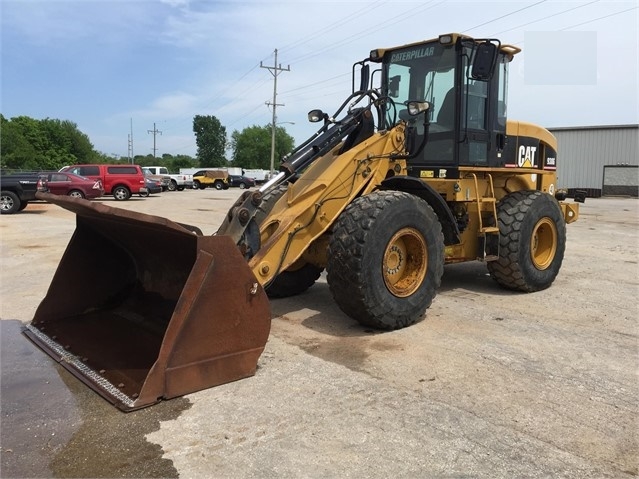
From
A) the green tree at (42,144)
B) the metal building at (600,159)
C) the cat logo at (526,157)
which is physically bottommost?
the cat logo at (526,157)

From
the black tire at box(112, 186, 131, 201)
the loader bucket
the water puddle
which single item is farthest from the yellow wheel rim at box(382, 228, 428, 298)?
the black tire at box(112, 186, 131, 201)

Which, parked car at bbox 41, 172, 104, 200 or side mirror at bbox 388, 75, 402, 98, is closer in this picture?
side mirror at bbox 388, 75, 402, 98

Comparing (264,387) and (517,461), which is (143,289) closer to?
(264,387)

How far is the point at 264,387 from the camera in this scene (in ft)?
12.8

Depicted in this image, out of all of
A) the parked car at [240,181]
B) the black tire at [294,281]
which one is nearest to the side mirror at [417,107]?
the black tire at [294,281]

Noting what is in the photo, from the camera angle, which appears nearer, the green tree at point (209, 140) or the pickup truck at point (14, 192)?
the pickup truck at point (14, 192)

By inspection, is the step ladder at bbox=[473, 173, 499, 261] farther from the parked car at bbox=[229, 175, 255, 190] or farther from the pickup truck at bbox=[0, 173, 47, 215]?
the parked car at bbox=[229, 175, 255, 190]

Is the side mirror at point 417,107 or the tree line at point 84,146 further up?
the tree line at point 84,146

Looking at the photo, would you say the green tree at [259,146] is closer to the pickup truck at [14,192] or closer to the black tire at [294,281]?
the pickup truck at [14,192]

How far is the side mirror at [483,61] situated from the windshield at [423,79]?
53cm

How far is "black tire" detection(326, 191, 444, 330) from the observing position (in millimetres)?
4824

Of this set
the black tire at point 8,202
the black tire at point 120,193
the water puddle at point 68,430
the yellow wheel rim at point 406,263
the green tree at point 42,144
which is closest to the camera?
the water puddle at point 68,430

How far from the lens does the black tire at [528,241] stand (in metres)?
6.75

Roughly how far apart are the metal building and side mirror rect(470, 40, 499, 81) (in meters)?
34.7
